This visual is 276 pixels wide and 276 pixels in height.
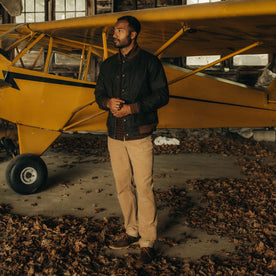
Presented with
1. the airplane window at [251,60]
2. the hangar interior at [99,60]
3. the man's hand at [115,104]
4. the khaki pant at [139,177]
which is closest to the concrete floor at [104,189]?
the khaki pant at [139,177]

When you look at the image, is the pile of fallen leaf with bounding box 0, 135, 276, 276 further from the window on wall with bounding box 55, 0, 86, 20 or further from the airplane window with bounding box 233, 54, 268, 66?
the window on wall with bounding box 55, 0, 86, 20

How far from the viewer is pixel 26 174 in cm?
434

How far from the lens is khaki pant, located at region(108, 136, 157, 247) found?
2.56m

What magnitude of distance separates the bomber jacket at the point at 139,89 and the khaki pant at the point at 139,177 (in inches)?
3.6

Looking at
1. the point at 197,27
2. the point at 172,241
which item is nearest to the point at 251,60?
the point at 197,27

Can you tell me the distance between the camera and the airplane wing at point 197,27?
3.16 metres

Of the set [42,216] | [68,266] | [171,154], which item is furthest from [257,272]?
[171,154]

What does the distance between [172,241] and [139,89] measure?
1371 mm

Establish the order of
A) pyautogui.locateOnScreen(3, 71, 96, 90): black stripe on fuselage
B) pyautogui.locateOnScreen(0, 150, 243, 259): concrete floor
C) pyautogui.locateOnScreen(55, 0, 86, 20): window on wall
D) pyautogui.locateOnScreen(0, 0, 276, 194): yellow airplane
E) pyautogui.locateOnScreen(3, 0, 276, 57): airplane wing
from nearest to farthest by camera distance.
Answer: pyautogui.locateOnScreen(0, 150, 243, 259): concrete floor < pyautogui.locateOnScreen(3, 0, 276, 57): airplane wing < pyautogui.locateOnScreen(0, 0, 276, 194): yellow airplane < pyautogui.locateOnScreen(3, 71, 96, 90): black stripe on fuselage < pyautogui.locateOnScreen(55, 0, 86, 20): window on wall

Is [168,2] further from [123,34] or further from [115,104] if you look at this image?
[115,104]

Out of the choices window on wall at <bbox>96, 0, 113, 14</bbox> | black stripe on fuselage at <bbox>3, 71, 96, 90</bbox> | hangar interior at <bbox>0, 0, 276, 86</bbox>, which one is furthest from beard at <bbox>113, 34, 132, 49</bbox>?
window on wall at <bbox>96, 0, 113, 14</bbox>

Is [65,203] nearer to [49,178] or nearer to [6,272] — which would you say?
[49,178]

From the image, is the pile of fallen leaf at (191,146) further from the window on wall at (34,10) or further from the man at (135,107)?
the window on wall at (34,10)

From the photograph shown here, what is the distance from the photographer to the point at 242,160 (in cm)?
608
